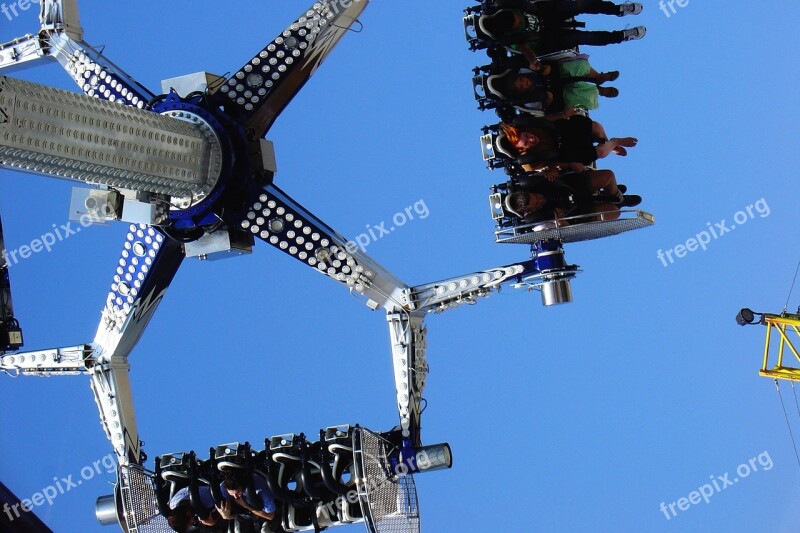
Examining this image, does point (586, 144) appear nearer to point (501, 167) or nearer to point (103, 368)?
point (501, 167)

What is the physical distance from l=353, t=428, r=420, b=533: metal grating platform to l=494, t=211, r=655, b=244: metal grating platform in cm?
270

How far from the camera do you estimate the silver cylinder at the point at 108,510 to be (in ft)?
52.5

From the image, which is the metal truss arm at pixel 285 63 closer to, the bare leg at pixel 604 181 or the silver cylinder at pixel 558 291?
the bare leg at pixel 604 181

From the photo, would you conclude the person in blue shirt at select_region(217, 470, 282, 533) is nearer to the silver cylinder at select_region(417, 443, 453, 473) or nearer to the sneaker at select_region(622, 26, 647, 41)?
the silver cylinder at select_region(417, 443, 453, 473)

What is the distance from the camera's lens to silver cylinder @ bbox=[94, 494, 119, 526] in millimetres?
16016

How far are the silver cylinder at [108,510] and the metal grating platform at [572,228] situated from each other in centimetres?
584

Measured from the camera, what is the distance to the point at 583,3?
14320mm

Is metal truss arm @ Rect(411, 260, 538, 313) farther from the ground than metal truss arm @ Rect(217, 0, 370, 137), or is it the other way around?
metal truss arm @ Rect(217, 0, 370, 137)

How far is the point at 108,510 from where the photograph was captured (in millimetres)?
16078

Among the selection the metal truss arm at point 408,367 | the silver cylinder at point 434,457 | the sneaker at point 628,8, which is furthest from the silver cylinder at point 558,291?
the sneaker at point 628,8

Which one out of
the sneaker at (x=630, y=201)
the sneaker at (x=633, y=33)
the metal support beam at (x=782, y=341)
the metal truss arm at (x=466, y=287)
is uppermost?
the sneaker at (x=633, y=33)

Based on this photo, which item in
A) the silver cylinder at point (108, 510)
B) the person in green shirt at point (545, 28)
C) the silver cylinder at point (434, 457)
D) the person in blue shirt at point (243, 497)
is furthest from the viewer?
the silver cylinder at point (108, 510)

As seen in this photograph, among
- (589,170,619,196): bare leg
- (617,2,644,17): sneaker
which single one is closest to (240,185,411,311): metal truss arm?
(589,170,619,196): bare leg

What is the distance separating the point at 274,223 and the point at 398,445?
9.47 feet
